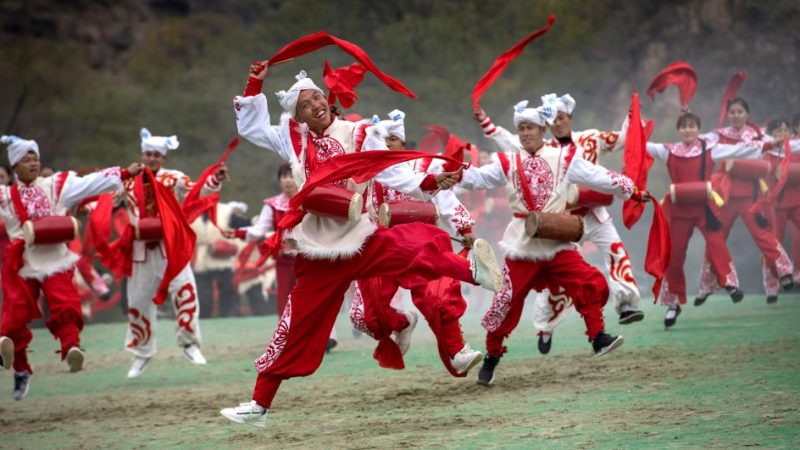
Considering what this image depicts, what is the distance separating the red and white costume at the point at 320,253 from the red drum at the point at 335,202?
9cm

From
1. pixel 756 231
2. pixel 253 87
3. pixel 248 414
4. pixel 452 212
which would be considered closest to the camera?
pixel 248 414

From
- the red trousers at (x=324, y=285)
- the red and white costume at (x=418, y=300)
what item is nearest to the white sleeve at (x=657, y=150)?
the red and white costume at (x=418, y=300)

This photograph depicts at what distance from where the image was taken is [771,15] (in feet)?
65.5

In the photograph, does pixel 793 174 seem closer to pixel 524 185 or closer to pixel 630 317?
pixel 630 317

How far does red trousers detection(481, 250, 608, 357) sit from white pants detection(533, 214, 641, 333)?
551 mm

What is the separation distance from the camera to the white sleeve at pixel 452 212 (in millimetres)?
9367

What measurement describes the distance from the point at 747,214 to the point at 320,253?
7039 millimetres

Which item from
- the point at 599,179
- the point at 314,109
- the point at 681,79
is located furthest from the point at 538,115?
the point at 681,79

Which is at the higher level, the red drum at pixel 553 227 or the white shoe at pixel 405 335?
the red drum at pixel 553 227

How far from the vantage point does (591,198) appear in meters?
9.57

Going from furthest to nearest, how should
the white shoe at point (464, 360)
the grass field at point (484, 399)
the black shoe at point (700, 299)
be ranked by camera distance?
the black shoe at point (700, 299) → the white shoe at point (464, 360) → the grass field at point (484, 399)

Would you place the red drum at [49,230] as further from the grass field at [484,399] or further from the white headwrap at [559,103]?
the white headwrap at [559,103]

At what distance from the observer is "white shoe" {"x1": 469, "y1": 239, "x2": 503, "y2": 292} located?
21.6 ft

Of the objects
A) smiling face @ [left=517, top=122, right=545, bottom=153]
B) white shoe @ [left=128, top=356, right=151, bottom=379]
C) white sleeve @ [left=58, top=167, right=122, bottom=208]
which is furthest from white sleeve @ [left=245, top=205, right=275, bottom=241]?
smiling face @ [left=517, top=122, right=545, bottom=153]
